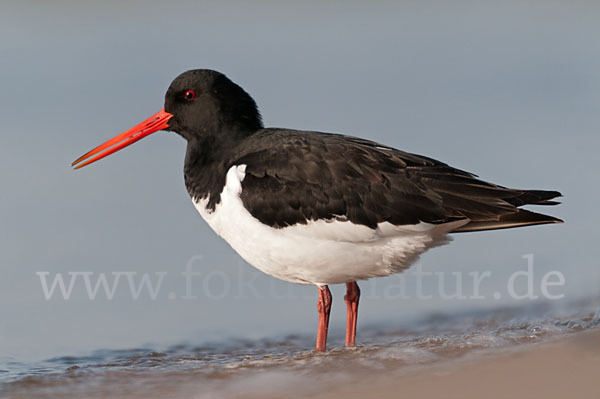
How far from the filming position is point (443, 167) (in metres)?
5.47

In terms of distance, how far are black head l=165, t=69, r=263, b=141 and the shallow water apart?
4.79ft

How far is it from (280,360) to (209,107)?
1708mm

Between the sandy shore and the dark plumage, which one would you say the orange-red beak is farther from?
the sandy shore

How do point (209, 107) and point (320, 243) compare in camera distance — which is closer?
point (320, 243)

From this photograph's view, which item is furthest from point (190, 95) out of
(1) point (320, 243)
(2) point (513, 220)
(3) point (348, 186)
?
(2) point (513, 220)

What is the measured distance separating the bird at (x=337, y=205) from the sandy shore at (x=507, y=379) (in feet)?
2.88

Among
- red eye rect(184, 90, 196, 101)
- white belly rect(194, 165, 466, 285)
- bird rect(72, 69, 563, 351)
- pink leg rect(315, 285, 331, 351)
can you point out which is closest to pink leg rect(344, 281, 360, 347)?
pink leg rect(315, 285, 331, 351)

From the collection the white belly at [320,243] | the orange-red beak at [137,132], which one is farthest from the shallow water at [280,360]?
the orange-red beak at [137,132]

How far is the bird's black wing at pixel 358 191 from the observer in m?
5.12

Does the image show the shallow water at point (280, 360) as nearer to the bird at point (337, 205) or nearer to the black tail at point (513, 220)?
the bird at point (337, 205)

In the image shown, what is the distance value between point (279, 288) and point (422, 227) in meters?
2.08

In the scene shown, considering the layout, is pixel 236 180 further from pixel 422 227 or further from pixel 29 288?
pixel 29 288

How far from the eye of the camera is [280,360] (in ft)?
17.0

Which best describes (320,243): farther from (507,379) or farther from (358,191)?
(507,379)
